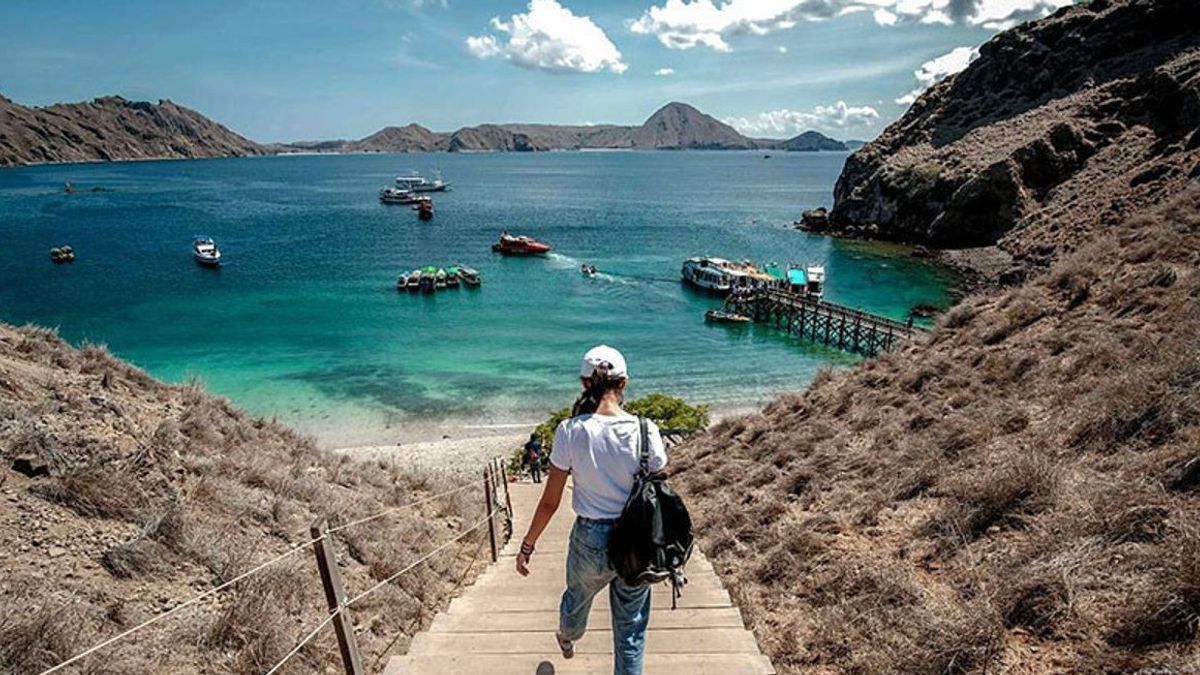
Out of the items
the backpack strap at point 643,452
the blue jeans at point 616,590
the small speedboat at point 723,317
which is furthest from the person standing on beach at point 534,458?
the small speedboat at point 723,317

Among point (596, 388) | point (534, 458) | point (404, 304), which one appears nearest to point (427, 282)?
point (404, 304)

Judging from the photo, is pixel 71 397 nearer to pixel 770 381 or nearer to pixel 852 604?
pixel 852 604

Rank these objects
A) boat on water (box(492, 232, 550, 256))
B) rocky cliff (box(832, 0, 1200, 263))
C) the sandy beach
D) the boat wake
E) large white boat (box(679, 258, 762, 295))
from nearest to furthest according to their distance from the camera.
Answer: the sandy beach
rocky cliff (box(832, 0, 1200, 263))
large white boat (box(679, 258, 762, 295))
the boat wake
boat on water (box(492, 232, 550, 256))

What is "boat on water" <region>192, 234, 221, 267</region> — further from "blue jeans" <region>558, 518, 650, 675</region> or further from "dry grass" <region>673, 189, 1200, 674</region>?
"blue jeans" <region>558, 518, 650, 675</region>

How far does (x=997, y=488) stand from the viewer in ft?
19.1

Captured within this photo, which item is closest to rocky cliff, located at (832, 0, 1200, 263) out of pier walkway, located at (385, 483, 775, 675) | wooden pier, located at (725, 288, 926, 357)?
wooden pier, located at (725, 288, 926, 357)

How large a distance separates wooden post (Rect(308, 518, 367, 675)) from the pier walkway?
0.79ft

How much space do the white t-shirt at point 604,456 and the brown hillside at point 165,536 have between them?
9.09ft

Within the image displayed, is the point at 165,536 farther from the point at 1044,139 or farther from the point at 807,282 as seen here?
the point at 1044,139

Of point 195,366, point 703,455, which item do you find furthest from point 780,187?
point 703,455

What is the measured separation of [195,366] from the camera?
32.3 meters

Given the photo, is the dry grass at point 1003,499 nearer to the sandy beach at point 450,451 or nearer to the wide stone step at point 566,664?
the wide stone step at point 566,664

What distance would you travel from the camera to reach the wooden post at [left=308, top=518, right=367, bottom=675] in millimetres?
3596

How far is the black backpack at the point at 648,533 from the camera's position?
3279mm
